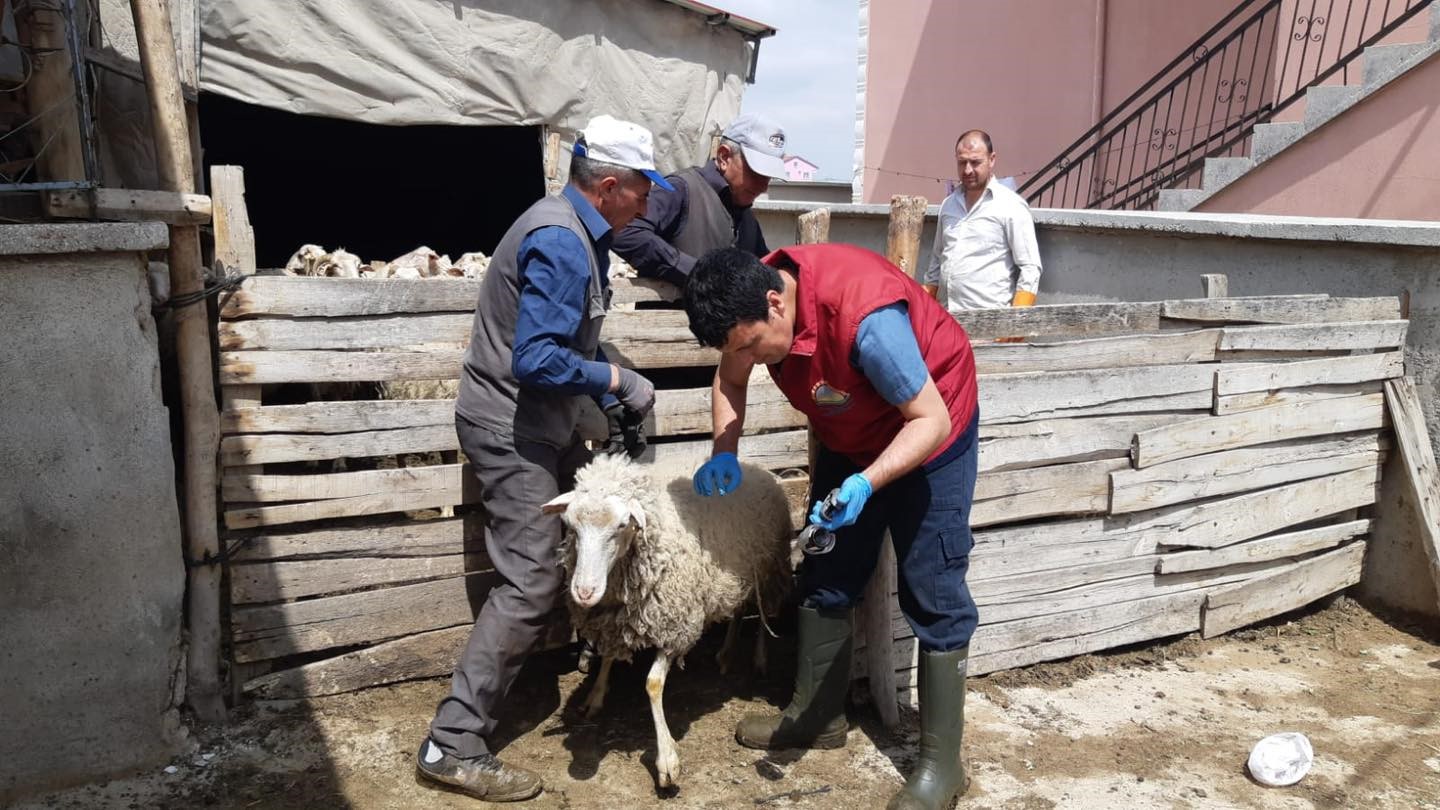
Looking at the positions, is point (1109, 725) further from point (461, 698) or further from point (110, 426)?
point (110, 426)

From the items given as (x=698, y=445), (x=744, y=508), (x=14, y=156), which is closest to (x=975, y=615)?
(x=744, y=508)

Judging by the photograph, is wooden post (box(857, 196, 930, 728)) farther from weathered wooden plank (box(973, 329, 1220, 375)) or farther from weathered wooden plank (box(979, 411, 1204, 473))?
weathered wooden plank (box(973, 329, 1220, 375))

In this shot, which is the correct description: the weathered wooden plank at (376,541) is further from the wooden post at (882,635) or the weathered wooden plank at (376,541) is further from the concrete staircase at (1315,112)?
the concrete staircase at (1315,112)

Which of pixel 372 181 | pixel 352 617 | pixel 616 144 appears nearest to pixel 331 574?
pixel 352 617

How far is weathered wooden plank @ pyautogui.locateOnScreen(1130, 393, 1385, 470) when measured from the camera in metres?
4.98

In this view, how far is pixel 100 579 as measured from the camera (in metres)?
3.68

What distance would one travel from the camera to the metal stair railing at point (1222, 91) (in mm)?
10555

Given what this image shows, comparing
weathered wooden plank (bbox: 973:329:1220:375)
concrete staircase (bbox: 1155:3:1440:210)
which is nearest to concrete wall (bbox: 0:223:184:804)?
weathered wooden plank (bbox: 973:329:1220:375)

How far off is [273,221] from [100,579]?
8601mm

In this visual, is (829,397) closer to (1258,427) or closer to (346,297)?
(346,297)

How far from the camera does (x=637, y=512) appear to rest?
385 cm

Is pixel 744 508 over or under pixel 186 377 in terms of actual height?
under

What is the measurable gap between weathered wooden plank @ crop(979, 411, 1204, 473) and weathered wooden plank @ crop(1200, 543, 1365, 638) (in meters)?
1.02

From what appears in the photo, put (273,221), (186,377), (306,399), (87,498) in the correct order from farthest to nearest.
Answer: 1. (273,221)
2. (306,399)
3. (186,377)
4. (87,498)
